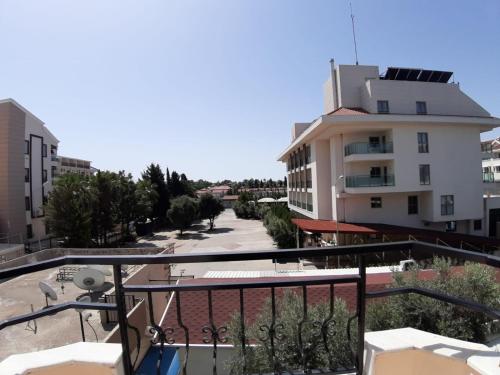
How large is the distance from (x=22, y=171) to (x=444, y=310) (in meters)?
37.8

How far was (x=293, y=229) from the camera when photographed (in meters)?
26.2

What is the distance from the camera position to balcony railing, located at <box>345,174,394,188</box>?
21938 millimetres

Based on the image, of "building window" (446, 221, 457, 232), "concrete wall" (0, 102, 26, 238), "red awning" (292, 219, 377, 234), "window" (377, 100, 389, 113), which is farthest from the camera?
"concrete wall" (0, 102, 26, 238)

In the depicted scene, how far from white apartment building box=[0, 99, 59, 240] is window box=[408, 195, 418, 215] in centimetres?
3601

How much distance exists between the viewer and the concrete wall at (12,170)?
29.8 m

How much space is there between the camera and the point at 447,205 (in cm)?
2380

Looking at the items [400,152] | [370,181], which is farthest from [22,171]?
[400,152]

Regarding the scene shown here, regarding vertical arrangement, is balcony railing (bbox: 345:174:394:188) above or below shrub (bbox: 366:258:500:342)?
above

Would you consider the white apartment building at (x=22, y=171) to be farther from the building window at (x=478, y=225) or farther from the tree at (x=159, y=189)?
the building window at (x=478, y=225)

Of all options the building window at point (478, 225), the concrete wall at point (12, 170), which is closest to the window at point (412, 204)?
the building window at point (478, 225)

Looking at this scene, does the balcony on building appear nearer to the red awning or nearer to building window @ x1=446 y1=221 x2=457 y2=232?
the red awning

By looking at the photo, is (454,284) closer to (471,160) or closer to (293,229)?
(293,229)

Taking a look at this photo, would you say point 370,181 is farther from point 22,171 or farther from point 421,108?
point 22,171

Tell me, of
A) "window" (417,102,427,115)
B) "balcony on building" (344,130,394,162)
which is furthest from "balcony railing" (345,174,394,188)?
"window" (417,102,427,115)
